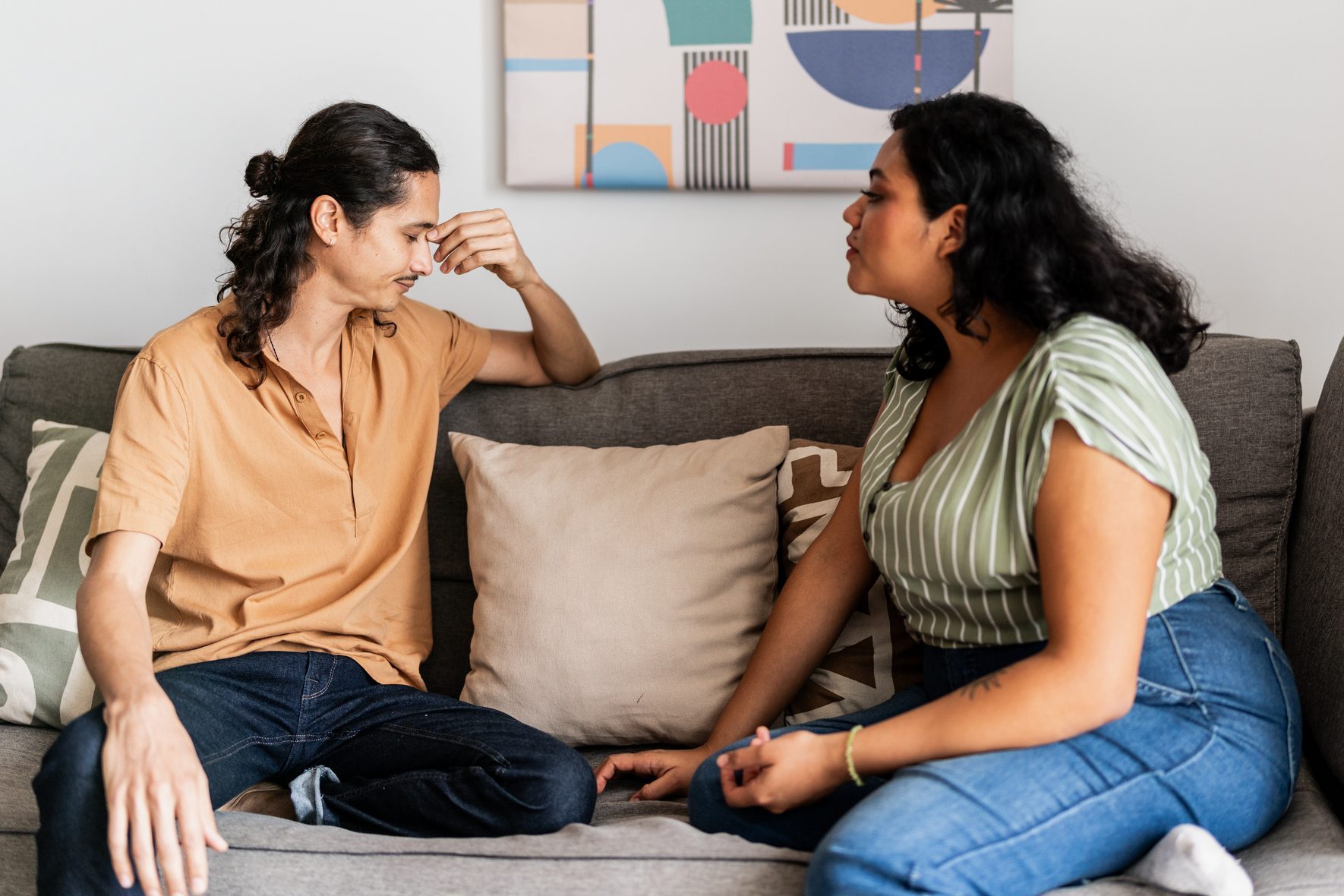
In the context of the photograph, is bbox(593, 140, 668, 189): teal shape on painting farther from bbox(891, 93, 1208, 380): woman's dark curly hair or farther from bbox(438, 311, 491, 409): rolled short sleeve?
bbox(891, 93, 1208, 380): woman's dark curly hair

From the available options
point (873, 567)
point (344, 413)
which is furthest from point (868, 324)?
point (344, 413)

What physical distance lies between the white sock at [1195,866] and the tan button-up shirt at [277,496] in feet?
3.33

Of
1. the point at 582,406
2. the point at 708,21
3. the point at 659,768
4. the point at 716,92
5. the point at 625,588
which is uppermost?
the point at 708,21

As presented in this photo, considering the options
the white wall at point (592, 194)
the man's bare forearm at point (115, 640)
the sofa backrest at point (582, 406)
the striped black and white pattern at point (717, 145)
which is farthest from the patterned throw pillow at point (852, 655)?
the man's bare forearm at point (115, 640)

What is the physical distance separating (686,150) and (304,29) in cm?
75

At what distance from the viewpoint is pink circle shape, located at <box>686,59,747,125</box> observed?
1948 mm

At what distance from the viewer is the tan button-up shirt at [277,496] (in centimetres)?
143

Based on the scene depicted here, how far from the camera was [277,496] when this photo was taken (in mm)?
1518

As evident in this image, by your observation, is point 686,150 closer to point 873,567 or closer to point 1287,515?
point 873,567

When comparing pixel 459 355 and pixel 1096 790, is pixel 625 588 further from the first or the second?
pixel 1096 790

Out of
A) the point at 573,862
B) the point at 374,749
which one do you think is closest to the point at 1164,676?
the point at 573,862

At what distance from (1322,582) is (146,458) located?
1485 millimetres

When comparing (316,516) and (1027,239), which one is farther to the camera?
(316,516)

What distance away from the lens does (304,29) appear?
2.06m
